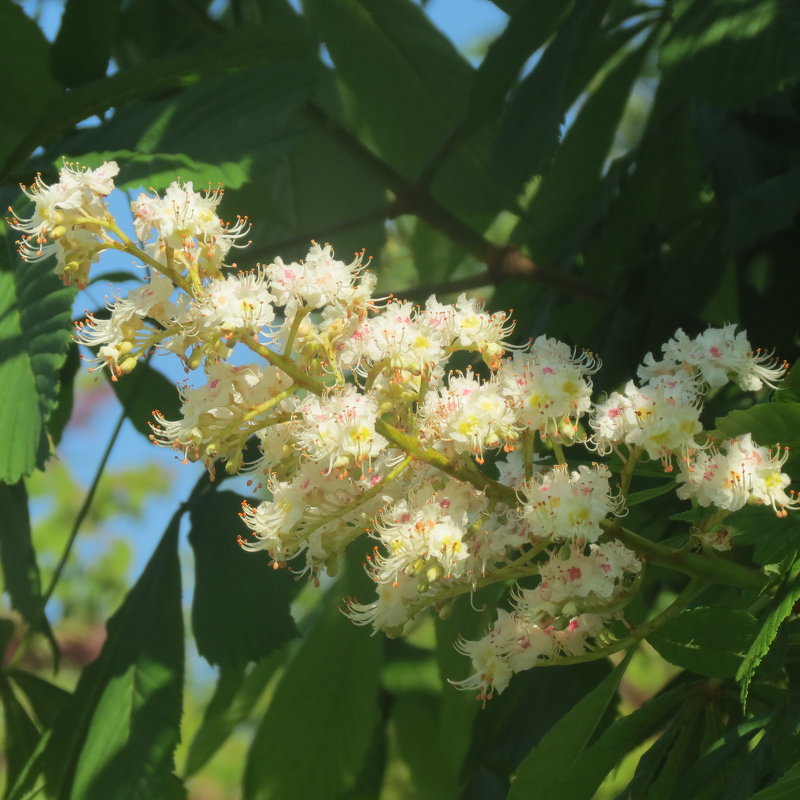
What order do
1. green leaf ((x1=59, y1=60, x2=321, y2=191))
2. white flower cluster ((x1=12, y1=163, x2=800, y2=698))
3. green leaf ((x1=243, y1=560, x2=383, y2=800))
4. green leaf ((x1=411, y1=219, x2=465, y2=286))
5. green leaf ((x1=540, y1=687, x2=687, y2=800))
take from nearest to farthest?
white flower cluster ((x1=12, y1=163, x2=800, y2=698)), green leaf ((x1=540, y1=687, x2=687, y2=800)), green leaf ((x1=59, y1=60, x2=321, y2=191)), green leaf ((x1=243, y1=560, x2=383, y2=800)), green leaf ((x1=411, y1=219, x2=465, y2=286))

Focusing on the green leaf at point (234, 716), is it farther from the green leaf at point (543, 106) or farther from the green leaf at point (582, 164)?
the green leaf at point (543, 106)

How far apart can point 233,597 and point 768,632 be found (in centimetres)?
90

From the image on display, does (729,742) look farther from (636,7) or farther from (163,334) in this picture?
(636,7)

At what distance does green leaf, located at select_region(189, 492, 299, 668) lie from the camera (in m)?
1.69

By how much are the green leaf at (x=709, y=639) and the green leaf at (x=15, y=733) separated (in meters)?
1.28

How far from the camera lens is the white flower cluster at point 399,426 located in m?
1.07

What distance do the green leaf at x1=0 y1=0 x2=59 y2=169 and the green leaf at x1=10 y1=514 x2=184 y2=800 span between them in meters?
0.68

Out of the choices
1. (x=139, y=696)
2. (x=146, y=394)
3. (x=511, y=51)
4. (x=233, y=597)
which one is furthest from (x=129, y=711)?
(x=511, y=51)

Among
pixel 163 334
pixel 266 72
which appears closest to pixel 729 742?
pixel 163 334

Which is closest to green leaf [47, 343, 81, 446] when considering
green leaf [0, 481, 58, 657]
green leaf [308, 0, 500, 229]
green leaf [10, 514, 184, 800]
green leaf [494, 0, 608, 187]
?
green leaf [0, 481, 58, 657]

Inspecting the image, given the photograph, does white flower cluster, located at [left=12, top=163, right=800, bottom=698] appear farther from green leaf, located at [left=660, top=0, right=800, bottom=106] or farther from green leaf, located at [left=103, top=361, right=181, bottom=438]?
green leaf, located at [left=103, top=361, right=181, bottom=438]

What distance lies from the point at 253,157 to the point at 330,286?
0.39 metres

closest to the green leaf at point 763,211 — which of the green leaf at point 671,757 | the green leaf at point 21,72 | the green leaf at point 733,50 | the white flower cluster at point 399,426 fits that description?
the green leaf at point 733,50

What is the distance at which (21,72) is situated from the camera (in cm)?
189
